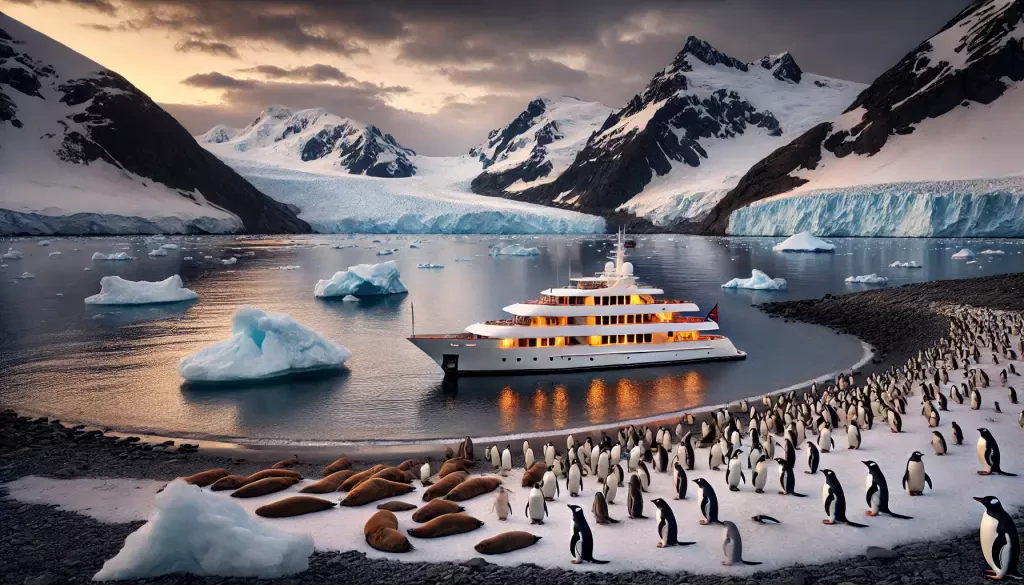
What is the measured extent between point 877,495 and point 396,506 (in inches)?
333

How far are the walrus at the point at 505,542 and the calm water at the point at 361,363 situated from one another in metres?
9.70

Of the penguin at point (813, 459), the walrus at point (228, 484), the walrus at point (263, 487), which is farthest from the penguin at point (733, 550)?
the walrus at point (228, 484)

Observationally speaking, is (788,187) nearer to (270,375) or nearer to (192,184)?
(192,184)

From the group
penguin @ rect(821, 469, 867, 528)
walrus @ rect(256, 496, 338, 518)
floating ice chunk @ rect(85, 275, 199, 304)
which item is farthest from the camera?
floating ice chunk @ rect(85, 275, 199, 304)

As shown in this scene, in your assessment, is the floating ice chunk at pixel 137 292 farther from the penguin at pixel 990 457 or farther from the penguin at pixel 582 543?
the penguin at pixel 990 457

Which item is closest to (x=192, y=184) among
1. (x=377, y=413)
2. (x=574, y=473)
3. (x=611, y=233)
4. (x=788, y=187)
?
(x=611, y=233)

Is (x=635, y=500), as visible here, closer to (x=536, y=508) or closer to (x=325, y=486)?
(x=536, y=508)

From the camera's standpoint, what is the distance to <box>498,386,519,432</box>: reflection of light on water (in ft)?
72.8

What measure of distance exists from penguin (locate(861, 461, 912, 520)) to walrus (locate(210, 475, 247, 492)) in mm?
11970

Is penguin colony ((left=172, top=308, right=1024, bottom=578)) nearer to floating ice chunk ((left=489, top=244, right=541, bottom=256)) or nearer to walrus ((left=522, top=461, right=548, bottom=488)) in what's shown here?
walrus ((left=522, top=461, right=548, bottom=488))

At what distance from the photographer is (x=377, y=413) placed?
76.4ft

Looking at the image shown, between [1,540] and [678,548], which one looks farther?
[1,540]

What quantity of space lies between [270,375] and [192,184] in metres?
136

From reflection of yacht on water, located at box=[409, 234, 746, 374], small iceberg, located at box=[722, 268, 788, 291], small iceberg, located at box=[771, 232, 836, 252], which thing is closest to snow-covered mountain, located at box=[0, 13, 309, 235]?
small iceberg, located at box=[771, 232, 836, 252]
